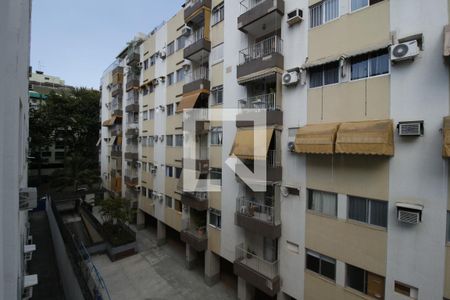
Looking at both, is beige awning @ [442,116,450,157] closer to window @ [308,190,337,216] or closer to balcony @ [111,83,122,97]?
window @ [308,190,337,216]

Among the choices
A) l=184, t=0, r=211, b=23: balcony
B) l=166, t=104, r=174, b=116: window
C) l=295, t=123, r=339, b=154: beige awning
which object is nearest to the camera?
l=295, t=123, r=339, b=154: beige awning

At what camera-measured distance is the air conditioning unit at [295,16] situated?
9484 mm

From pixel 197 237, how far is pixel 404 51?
43.6ft

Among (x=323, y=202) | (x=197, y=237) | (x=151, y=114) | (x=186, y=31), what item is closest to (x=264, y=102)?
(x=323, y=202)

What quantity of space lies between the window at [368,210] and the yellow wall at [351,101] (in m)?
2.89

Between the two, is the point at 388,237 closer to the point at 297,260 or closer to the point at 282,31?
the point at 297,260

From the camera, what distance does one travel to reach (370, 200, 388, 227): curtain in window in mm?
7599

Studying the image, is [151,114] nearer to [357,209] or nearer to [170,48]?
[170,48]

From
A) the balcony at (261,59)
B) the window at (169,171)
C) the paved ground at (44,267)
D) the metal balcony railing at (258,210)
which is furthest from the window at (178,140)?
the paved ground at (44,267)

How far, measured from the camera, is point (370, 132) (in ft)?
24.0

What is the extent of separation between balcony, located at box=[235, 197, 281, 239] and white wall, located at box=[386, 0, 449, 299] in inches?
165

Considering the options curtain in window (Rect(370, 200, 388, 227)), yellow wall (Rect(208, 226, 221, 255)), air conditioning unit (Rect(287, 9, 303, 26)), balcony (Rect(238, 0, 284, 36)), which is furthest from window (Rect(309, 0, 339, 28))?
yellow wall (Rect(208, 226, 221, 255))

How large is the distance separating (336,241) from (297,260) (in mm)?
2076

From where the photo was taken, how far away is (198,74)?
621 inches
